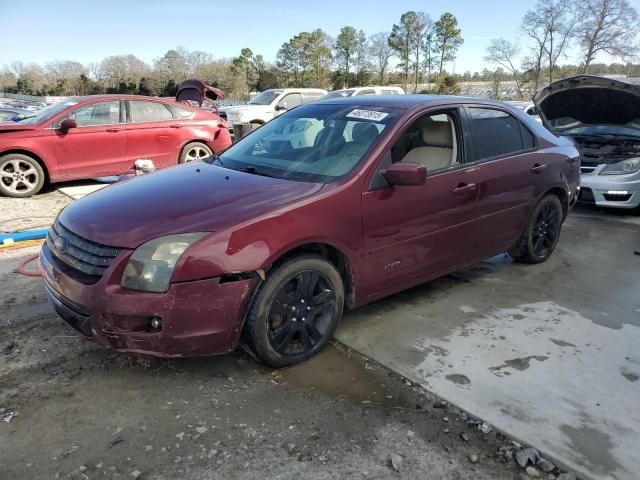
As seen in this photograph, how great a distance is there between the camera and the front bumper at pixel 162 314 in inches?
102

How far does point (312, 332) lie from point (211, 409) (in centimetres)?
78

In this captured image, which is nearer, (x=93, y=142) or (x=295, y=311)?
(x=295, y=311)

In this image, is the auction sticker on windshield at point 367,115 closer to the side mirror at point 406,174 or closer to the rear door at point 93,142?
the side mirror at point 406,174

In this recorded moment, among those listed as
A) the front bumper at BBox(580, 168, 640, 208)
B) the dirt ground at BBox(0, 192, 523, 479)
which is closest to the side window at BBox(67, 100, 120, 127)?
the dirt ground at BBox(0, 192, 523, 479)

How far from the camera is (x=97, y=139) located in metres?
7.89

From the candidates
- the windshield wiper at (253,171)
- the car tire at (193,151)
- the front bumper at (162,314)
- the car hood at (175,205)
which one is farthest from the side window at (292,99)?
the front bumper at (162,314)

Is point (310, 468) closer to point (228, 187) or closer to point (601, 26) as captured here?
point (228, 187)

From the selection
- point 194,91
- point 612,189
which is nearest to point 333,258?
point 612,189

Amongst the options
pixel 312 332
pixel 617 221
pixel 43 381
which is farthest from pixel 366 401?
pixel 617 221

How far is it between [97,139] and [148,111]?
106 centimetres

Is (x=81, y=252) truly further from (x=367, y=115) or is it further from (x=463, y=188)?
(x=463, y=188)

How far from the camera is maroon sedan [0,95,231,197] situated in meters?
7.45

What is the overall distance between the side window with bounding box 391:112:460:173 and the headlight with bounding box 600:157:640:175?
13.8 ft

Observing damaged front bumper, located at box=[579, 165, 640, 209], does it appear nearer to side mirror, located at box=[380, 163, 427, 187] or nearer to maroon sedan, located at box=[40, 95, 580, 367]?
maroon sedan, located at box=[40, 95, 580, 367]
